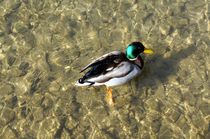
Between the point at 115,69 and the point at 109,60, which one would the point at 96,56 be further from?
the point at 115,69

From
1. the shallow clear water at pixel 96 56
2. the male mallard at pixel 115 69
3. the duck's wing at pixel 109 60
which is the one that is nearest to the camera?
the male mallard at pixel 115 69

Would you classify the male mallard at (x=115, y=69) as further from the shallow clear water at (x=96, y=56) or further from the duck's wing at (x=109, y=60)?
the shallow clear water at (x=96, y=56)

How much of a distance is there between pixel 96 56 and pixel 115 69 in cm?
126

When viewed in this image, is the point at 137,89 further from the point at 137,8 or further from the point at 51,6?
the point at 51,6

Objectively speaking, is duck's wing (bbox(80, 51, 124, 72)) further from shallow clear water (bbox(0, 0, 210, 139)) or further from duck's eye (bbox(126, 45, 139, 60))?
shallow clear water (bbox(0, 0, 210, 139))

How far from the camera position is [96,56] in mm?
8070

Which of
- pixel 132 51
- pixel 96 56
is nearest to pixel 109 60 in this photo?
pixel 132 51

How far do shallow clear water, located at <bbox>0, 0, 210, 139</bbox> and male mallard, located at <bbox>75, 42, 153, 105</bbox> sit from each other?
0.50 m

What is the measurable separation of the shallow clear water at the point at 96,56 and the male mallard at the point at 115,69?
50 centimetres

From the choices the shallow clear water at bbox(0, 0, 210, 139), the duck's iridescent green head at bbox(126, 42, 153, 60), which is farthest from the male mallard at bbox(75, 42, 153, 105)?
the shallow clear water at bbox(0, 0, 210, 139)

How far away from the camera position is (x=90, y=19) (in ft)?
28.6

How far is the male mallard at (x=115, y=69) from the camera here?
686cm

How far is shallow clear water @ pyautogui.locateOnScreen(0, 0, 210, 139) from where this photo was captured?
7098 mm

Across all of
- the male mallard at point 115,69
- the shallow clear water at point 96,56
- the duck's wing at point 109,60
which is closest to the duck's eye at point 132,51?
the male mallard at point 115,69
